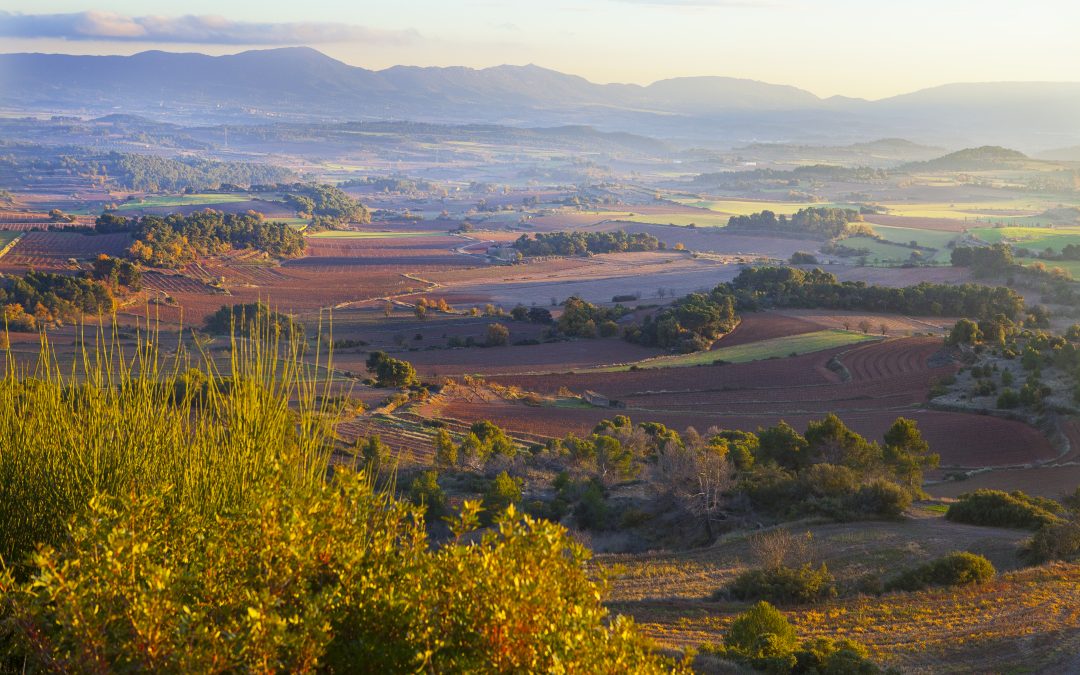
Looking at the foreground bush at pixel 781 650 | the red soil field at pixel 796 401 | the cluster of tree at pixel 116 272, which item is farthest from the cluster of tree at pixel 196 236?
the foreground bush at pixel 781 650

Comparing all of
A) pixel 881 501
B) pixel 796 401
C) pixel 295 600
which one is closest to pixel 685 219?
pixel 796 401

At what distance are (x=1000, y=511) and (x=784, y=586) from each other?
309 inches

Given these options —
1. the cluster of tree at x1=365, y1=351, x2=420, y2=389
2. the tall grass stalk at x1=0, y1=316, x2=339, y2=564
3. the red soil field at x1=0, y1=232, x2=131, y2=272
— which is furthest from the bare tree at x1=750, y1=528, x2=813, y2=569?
the red soil field at x1=0, y1=232, x2=131, y2=272

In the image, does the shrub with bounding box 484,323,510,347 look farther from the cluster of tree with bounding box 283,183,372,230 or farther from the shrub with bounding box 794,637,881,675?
the cluster of tree with bounding box 283,183,372,230

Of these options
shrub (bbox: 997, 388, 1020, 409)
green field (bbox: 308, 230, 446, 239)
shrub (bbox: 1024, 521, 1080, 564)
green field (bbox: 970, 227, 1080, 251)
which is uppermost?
green field (bbox: 970, 227, 1080, 251)

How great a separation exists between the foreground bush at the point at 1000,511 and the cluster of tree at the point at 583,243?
82.8m

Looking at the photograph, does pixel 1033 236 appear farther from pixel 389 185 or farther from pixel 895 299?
pixel 389 185

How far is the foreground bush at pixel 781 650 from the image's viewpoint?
10789 mm

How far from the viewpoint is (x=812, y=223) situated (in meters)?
124

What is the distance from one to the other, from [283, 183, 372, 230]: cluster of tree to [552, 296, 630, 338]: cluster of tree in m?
62.5

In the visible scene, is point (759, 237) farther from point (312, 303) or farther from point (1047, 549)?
point (1047, 549)

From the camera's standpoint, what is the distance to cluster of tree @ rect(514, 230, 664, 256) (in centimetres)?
10394

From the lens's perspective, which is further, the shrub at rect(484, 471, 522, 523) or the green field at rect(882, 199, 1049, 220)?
the green field at rect(882, 199, 1049, 220)

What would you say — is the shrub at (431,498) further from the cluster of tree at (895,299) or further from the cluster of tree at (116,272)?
the cluster of tree at (116,272)
